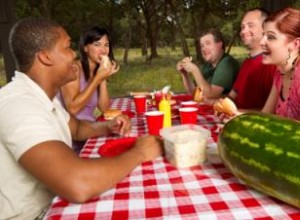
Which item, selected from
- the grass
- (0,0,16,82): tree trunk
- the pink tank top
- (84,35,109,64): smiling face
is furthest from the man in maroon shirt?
(0,0,16,82): tree trunk

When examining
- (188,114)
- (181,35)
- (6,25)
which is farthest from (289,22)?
(6,25)

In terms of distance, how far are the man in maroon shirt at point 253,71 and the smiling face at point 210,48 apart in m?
0.44

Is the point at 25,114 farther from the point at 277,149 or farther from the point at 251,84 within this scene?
the point at 251,84

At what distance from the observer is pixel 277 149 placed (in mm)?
929

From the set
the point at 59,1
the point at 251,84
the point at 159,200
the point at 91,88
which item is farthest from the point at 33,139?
the point at 59,1

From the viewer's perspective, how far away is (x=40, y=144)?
0.98 m

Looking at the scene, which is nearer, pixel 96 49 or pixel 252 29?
pixel 252 29

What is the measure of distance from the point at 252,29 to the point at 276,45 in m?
0.71

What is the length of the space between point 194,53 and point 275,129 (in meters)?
3.31

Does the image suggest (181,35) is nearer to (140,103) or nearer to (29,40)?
(140,103)

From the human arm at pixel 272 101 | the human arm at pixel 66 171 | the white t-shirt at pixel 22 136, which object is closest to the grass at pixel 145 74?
the human arm at pixel 272 101

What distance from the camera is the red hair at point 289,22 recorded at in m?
1.67

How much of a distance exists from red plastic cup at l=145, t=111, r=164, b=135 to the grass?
2626 millimetres

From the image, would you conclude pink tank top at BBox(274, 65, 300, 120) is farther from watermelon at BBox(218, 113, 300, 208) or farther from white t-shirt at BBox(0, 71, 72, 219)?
white t-shirt at BBox(0, 71, 72, 219)
